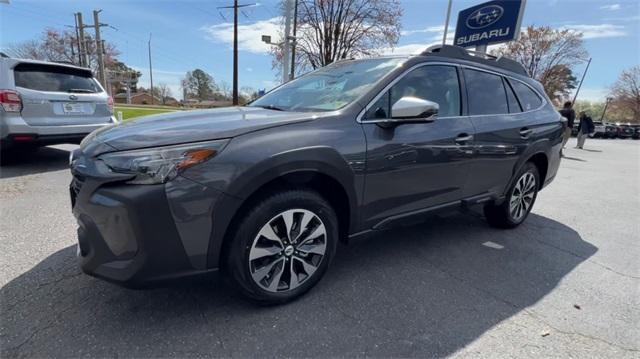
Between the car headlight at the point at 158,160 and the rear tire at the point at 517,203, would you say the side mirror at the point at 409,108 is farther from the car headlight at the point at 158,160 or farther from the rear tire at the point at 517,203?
the rear tire at the point at 517,203

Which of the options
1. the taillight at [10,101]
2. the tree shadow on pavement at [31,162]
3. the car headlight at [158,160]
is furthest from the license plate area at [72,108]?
the car headlight at [158,160]

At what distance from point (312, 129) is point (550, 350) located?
1921 millimetres

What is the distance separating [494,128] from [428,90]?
87cm

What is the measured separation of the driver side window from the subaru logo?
31.4 ft

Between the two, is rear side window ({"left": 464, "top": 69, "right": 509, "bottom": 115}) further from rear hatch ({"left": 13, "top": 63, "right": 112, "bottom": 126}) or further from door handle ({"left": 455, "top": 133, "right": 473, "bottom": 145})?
rear hatch ({"left": 13, "top": 63, "right": 112, "bottom": 126})

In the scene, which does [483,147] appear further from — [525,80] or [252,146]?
[252,146]

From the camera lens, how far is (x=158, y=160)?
1836 mm

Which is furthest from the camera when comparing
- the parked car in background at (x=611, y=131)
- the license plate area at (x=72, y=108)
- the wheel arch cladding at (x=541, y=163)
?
the parked car in background at (x=611, y=131)

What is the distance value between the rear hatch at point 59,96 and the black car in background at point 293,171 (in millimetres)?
3987

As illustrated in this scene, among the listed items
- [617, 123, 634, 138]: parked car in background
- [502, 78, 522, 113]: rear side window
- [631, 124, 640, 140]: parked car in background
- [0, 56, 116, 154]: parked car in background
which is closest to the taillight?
[0, 56, 116, 154]: parked car in background

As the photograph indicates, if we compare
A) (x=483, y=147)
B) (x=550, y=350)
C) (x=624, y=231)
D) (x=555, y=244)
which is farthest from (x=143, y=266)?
(x=624, y=231)

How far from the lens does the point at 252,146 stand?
204cm

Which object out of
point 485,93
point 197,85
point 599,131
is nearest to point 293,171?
point 485,93

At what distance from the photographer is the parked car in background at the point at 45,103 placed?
5094mm
